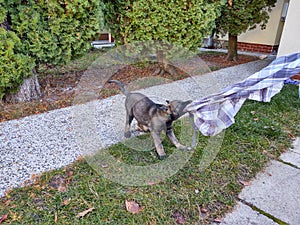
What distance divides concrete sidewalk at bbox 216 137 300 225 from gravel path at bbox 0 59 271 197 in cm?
132

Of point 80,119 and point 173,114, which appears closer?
point 173,114

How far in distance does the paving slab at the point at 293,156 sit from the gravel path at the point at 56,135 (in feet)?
5.20

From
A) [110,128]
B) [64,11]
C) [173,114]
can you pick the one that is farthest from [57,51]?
[173,114]

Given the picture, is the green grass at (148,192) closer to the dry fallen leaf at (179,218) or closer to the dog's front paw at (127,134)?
the dry fallen leaf at (179,218)

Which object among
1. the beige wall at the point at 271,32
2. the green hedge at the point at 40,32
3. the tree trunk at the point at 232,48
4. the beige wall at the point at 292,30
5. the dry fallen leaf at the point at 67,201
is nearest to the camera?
the dry fallen leaf at the point at 67,201

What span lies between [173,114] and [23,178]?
1251mm

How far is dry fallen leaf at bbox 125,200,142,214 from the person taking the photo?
1613 mm

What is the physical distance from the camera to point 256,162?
221 cm

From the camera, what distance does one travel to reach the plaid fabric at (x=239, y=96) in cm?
154

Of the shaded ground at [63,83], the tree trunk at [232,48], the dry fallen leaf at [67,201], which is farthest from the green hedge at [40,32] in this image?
the tree trunk at [232,48]

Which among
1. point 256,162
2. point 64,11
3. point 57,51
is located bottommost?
point 256,162

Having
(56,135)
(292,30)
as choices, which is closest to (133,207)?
(56,135)

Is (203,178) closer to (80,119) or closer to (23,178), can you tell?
(23,178)

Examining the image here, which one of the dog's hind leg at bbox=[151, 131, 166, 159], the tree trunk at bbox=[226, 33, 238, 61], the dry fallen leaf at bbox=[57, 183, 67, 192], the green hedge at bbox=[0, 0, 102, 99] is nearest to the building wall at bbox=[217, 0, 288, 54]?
the tree trunk at bbox=[226, 33, 238, 61]
